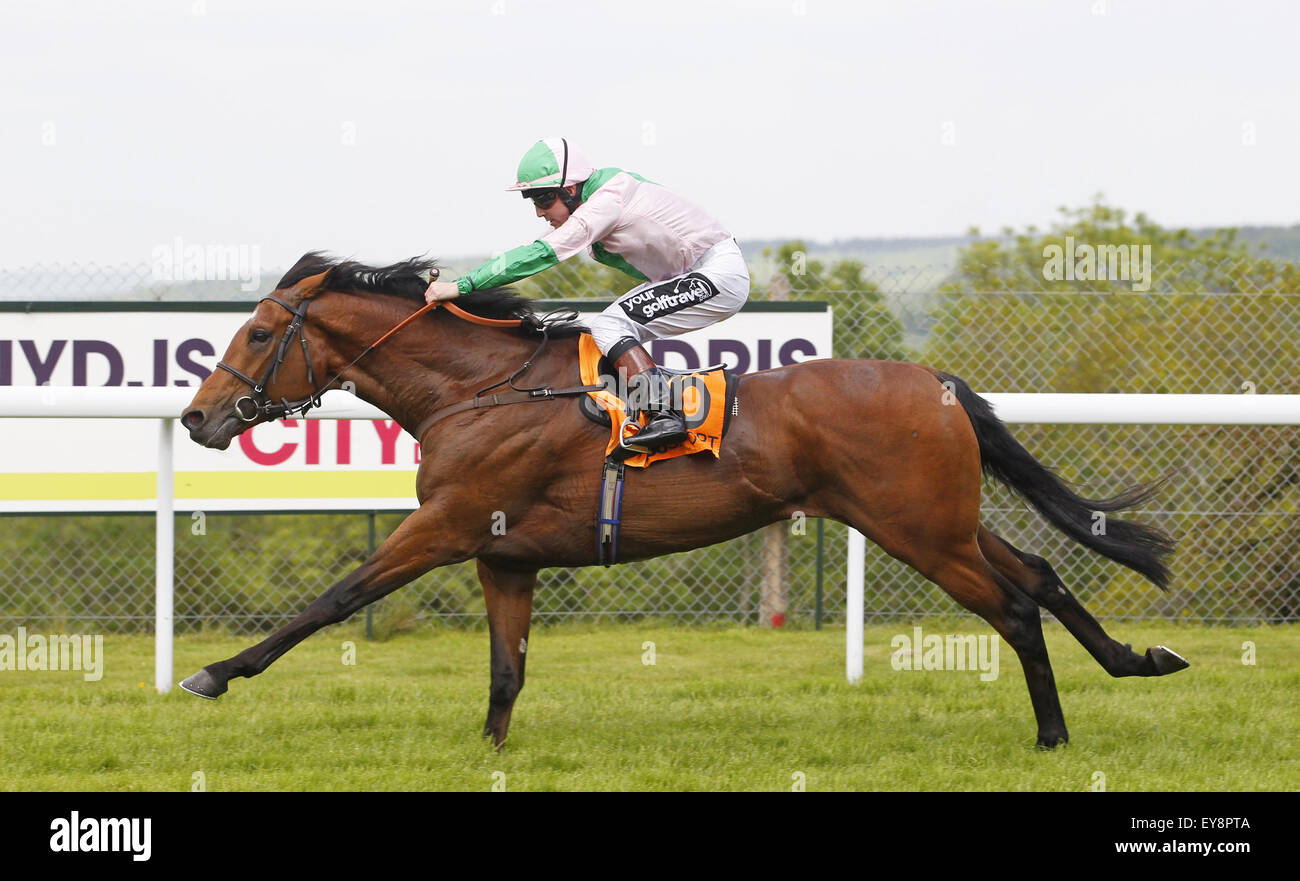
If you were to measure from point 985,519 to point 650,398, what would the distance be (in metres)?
4.00

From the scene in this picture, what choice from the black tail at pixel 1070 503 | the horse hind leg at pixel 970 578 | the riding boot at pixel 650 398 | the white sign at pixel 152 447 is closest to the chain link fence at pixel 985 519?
the white sign at pixel 152 447

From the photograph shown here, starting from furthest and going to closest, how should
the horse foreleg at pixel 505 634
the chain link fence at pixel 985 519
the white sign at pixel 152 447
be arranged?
the chain link fence at pixel 985 519 → the white sign at pixel 152 447 → the horse foreleg at pixel 505 634

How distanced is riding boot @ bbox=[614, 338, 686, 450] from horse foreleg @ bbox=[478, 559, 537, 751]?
0.79 meters

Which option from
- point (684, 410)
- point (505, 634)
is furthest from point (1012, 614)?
point (505, 634)

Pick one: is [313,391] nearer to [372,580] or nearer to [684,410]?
[372,580]

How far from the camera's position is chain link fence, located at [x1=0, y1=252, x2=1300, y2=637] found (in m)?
7.82

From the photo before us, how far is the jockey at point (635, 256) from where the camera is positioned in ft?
15.1

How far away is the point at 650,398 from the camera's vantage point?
15.0ft

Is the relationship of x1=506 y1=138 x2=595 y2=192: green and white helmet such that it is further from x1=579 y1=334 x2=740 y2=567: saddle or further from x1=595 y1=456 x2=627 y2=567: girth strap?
x1=595 y1=456 x2=627 y2=567: girth strap

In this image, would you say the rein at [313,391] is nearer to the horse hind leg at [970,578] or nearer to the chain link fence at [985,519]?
the horse hind leg at [970,578]

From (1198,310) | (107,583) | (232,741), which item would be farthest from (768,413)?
(107,583)

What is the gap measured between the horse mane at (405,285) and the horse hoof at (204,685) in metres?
1.42

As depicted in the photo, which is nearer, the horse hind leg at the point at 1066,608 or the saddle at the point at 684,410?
the saddle at the point at 684,410

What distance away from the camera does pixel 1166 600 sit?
8.01 metres
